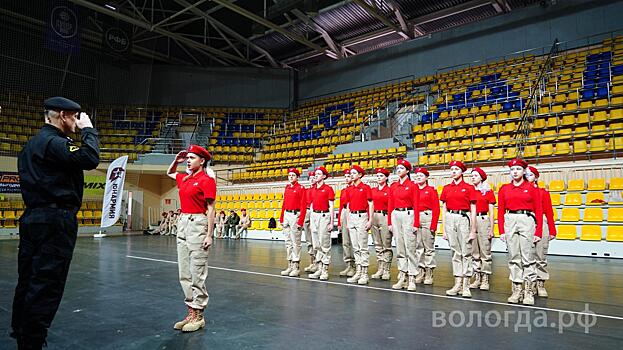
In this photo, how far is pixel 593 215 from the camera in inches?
389

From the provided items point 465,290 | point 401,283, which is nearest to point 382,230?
Answer: point 401,283

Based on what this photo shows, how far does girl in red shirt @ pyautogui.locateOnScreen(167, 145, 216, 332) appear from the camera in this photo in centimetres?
375

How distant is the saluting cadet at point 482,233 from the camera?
6.04m

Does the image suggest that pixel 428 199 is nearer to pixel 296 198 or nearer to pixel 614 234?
pixel 296 198

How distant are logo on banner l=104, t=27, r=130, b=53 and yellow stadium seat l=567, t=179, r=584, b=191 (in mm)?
17955

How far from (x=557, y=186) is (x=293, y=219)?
749cm

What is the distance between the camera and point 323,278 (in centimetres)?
665

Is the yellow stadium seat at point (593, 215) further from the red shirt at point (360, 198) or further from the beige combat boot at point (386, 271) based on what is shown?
the red shirt at point (360, 198)

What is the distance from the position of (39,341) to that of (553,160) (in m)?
12.1

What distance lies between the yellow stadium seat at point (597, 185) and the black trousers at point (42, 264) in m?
11.3

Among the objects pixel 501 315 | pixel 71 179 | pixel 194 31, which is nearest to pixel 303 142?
pixel 194 31

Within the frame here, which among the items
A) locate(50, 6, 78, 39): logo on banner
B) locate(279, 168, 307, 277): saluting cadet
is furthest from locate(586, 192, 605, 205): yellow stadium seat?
locate(50, 6, 78, 39): logo on banner

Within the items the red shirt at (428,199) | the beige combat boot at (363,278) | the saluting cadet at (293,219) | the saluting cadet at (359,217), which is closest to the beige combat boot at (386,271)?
the saluting cadet at (359,217)

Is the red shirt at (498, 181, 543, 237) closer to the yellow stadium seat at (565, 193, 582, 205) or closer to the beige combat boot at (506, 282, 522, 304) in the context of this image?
the beige combat boot at (506, 282, 522, 304)
